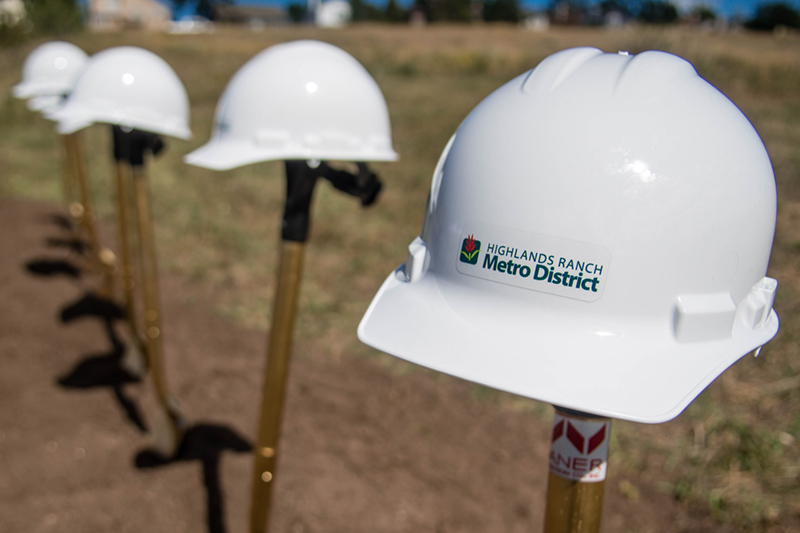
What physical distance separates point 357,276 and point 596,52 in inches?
204

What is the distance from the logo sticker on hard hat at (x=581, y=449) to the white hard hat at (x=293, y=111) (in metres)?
1.06

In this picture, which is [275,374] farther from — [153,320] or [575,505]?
[153,320]

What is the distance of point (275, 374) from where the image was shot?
208 cm

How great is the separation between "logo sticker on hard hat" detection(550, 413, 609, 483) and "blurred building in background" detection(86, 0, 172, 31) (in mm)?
54462

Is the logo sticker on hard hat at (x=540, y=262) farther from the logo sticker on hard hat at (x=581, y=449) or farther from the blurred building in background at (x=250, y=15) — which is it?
the blurred building in background at (x=250, y=15)

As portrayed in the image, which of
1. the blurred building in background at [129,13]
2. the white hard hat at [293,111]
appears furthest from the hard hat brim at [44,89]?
the blurred building in background at [129,13]

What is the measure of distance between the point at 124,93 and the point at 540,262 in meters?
2.41

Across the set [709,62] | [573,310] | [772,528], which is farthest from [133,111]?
[709,62]

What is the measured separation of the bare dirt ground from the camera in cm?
309

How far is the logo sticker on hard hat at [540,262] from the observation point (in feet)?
3.42

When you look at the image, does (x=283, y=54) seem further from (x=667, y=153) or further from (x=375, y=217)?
(x=375, y=217)

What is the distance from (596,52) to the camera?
1208 millimetres

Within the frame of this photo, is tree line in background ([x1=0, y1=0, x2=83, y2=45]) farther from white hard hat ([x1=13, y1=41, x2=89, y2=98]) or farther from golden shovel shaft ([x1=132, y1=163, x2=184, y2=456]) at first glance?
golden shovel shaft ([x1=132, y1=163, x2=184, y2=456])

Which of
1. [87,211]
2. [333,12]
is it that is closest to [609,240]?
[87,211]
